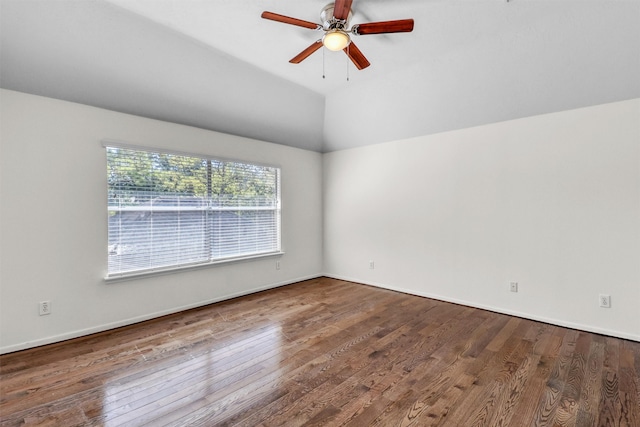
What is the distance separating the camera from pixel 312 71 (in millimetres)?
3504

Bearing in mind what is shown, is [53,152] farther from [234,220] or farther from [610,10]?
[610,10]

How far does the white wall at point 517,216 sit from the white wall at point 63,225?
2.84 metres

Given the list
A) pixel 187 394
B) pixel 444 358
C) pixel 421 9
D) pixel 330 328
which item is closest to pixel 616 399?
pixel 444 358

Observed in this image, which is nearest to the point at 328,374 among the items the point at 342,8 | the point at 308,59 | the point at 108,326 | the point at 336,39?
the point at 108,326

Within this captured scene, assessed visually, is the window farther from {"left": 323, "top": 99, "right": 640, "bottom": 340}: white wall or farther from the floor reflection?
{"left": 323, "top": 99, "right": 640, "bottom": 340}: white wall

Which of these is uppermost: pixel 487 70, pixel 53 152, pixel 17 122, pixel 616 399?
pixel 487 70

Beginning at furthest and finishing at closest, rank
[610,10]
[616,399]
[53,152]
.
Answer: [53,152], [610,10], [616,399]

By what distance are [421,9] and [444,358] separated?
9.65 feet

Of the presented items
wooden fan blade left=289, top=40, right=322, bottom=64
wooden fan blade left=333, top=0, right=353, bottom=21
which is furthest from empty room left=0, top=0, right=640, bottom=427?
wooden fan blade left=289, top=40, right=322, bottom=64

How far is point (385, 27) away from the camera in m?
2.13

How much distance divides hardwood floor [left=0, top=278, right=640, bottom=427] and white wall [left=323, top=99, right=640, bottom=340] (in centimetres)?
43

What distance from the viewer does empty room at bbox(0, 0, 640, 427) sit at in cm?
210

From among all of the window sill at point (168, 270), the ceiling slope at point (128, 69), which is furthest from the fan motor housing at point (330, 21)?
the window sill at point (168, 270)

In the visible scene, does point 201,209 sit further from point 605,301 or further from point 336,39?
point 605,301
